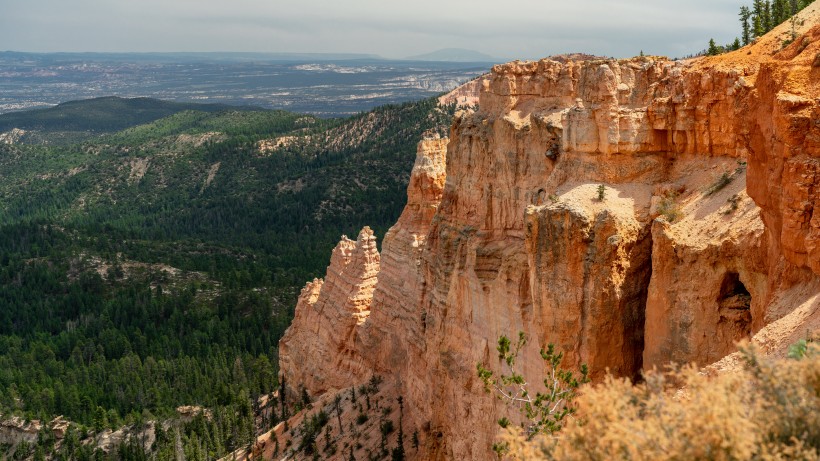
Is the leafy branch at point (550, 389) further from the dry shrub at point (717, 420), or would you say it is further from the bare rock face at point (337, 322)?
the bare rock face at point (337, 322)

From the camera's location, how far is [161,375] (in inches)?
2827

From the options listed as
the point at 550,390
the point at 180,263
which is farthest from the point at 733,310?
the point at 180,263

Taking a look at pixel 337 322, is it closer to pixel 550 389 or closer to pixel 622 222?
pixel 550 389

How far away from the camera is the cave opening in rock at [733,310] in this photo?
1680cm

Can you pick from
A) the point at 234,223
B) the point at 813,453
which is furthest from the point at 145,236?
the point at 813,453

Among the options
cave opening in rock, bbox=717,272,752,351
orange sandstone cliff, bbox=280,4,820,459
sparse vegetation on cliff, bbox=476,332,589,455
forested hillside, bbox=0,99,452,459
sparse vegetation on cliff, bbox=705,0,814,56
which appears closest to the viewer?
orange sandstone cliff, bbox=280,4,820,459

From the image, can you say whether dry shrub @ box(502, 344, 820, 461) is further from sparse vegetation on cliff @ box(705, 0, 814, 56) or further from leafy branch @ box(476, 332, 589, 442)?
sparse vegetation on cliff @ box(705, 0, 814, 56)

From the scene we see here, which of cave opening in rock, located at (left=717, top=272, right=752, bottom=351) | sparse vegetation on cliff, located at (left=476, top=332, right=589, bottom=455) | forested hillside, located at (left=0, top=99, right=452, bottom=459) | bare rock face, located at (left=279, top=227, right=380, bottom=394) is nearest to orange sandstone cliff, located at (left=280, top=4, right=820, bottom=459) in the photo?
cave opening in rock, located at (left=717, top=272, right=752, bottom=351)

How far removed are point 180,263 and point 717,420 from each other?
107 meters

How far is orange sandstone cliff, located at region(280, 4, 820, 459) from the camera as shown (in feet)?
48.5

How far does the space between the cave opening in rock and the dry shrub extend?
23.2 ft

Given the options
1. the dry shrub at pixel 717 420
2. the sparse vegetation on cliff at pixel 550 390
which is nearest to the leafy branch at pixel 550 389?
the sparse vegetation on cliff at pixel 550 390

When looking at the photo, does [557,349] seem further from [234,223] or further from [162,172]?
[162,172]

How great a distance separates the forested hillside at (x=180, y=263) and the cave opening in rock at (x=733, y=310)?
1361 inches
